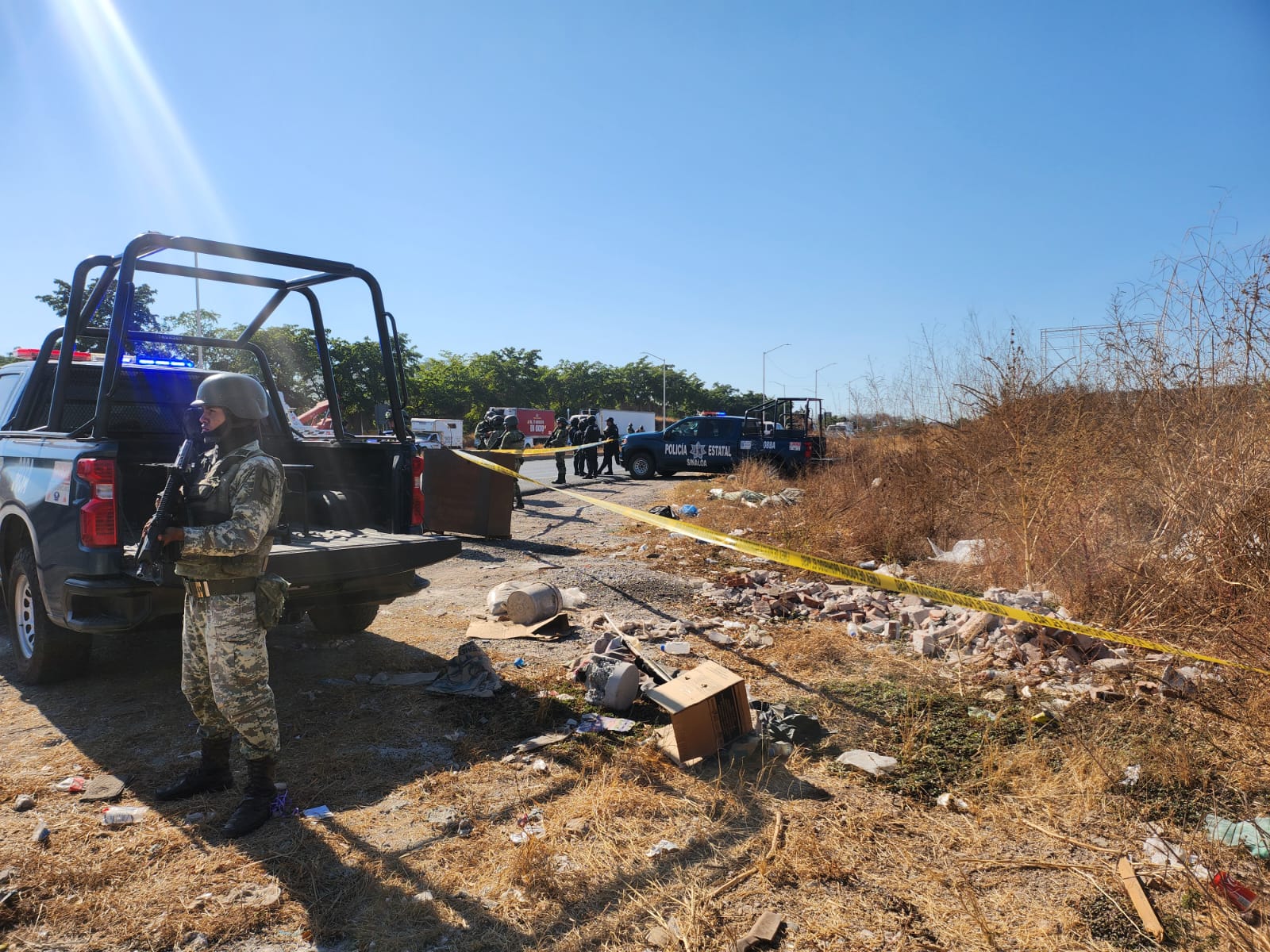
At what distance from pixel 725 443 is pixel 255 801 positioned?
17161 millimetres

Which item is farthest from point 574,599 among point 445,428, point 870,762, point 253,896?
point 445,428

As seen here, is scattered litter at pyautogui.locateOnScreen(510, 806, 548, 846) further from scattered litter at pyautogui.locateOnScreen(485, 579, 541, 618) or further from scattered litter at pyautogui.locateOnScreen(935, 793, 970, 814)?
scattered litter at pyautogui.locateOnScreen(485, 579, 541, 618)

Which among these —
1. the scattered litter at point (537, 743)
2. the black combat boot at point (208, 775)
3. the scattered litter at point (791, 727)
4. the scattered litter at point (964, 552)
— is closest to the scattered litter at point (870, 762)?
the scattered litter at point (791, 727)

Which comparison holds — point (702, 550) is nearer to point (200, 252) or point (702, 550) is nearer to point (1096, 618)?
point (1096, 618)

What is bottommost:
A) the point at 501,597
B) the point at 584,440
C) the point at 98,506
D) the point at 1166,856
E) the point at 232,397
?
the point at 1166,856

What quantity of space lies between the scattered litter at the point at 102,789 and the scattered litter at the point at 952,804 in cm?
351

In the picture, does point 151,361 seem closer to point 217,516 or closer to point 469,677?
point 217,516

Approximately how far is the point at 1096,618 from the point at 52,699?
6.53 meters

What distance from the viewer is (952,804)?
3.31 m

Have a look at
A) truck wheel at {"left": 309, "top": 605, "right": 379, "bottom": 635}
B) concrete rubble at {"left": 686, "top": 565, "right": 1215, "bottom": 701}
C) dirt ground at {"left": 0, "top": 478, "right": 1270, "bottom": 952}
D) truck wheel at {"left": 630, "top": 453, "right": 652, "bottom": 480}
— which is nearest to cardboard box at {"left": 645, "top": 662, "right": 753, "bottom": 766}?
dirt ground at {"left": 0, "top": 478, "right": 1270, "bottom": 952}

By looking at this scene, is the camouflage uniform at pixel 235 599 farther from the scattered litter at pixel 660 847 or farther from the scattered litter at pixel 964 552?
the scattered litter at pixel 964 552

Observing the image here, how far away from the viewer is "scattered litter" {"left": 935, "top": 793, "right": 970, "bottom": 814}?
3.26 metres

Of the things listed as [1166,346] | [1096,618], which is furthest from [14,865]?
[1166,346]

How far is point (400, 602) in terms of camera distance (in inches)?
269
